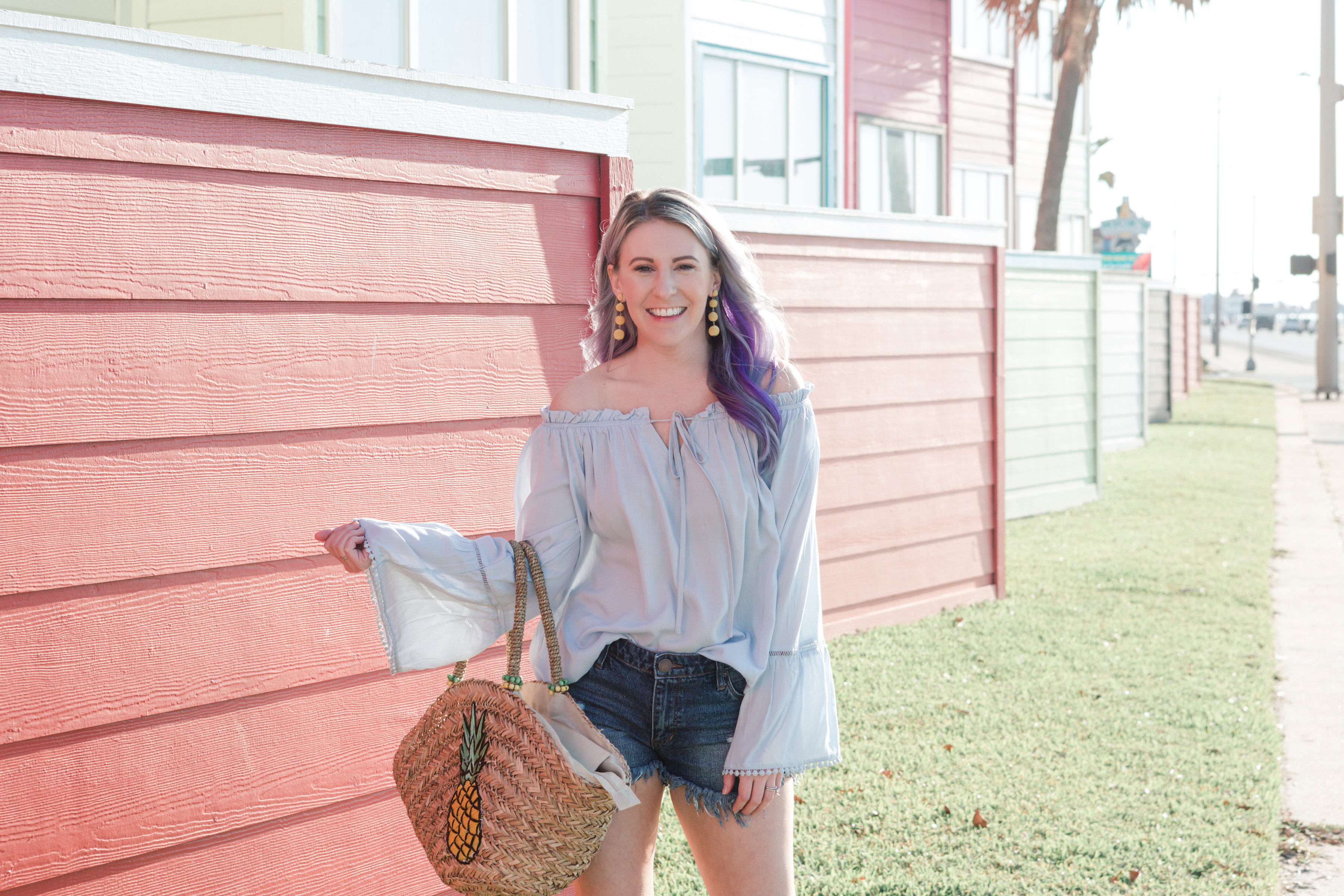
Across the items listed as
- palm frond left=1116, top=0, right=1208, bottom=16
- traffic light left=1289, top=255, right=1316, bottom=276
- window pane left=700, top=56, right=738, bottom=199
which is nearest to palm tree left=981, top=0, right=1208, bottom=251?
palm frond left=1116, top=0, right=1208, bottom=16

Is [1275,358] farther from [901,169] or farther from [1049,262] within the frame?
[1049,262]

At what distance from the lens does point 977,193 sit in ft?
63.1

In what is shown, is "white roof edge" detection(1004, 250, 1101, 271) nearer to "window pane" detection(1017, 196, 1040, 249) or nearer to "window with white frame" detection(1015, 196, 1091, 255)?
"window pane" detection(1017, 196, 1040, 249)

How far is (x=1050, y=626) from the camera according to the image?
7363 millimetres

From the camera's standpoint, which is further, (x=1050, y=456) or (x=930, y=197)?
(x=930, y=197)

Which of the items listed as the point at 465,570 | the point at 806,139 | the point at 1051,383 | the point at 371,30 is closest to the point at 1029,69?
the point at 806,139

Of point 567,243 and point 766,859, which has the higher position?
point 567,243

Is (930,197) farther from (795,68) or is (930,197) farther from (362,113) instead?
(362,113)

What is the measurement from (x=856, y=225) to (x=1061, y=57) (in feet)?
39.4

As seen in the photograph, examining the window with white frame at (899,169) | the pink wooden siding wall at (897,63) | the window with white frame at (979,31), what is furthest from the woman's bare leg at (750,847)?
the window with white frame at (979,31)

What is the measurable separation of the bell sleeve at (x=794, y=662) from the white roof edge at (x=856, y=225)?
3.91 meters

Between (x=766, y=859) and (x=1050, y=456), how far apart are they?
1022cm

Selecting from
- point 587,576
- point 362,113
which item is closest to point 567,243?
point 362,113

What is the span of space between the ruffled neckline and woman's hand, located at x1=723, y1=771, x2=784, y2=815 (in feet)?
2.43
